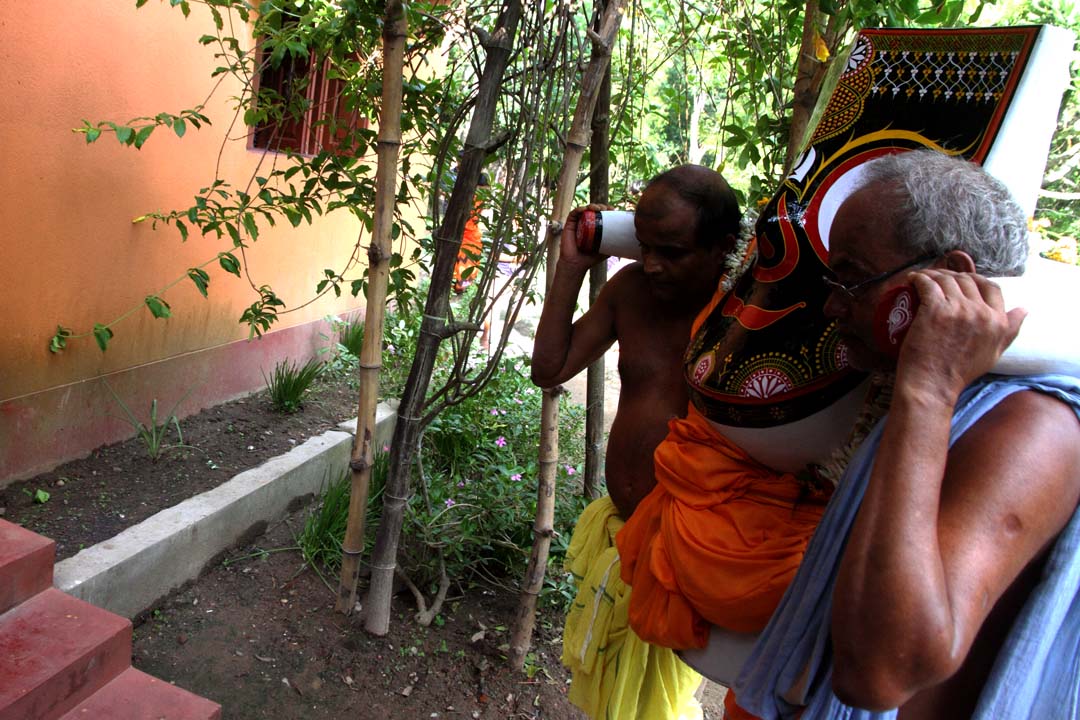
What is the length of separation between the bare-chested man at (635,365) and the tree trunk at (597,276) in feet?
1.86

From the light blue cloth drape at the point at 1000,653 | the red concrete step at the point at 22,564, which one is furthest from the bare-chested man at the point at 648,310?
the red concrete step at the point at 22,564

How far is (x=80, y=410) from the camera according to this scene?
12.6 ft

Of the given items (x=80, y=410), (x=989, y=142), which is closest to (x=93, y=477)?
(x=80, y=410)

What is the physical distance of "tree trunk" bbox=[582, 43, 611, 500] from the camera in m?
3.30

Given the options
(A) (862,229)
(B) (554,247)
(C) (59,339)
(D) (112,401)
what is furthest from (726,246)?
(D) (112,401)

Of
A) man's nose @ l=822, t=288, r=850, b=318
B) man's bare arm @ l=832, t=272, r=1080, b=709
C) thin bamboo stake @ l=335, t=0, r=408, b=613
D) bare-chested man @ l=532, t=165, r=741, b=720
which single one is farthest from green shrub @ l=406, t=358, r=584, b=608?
man's bare arm @ l=832, t=272, r=1080, b=709

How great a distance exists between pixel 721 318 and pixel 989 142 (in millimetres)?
604

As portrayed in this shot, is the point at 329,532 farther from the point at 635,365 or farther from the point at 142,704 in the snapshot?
the point at 635,365

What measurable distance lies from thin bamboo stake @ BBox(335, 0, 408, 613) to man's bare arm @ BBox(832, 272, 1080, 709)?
208 centimetres

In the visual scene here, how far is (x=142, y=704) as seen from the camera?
2611mm

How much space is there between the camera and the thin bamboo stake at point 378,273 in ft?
9.11

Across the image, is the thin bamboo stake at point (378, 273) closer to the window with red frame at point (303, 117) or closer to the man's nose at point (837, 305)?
the man's nose at point (837, 305)

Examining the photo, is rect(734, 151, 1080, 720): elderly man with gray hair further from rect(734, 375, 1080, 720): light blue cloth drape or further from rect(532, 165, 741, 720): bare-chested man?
rect(532, 165, 741, 720): bare-chested man

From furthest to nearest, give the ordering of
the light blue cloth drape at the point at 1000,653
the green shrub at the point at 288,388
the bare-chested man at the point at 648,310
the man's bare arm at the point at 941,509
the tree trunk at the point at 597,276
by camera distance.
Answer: the green shrub at the point at 288,388 → the tree trunk at the point at 597,276 → the bare-chested man at the point at 648,310 → the light blue cloth drape at the point at 1000,653 → the man's bare arm at the point at 941,509
